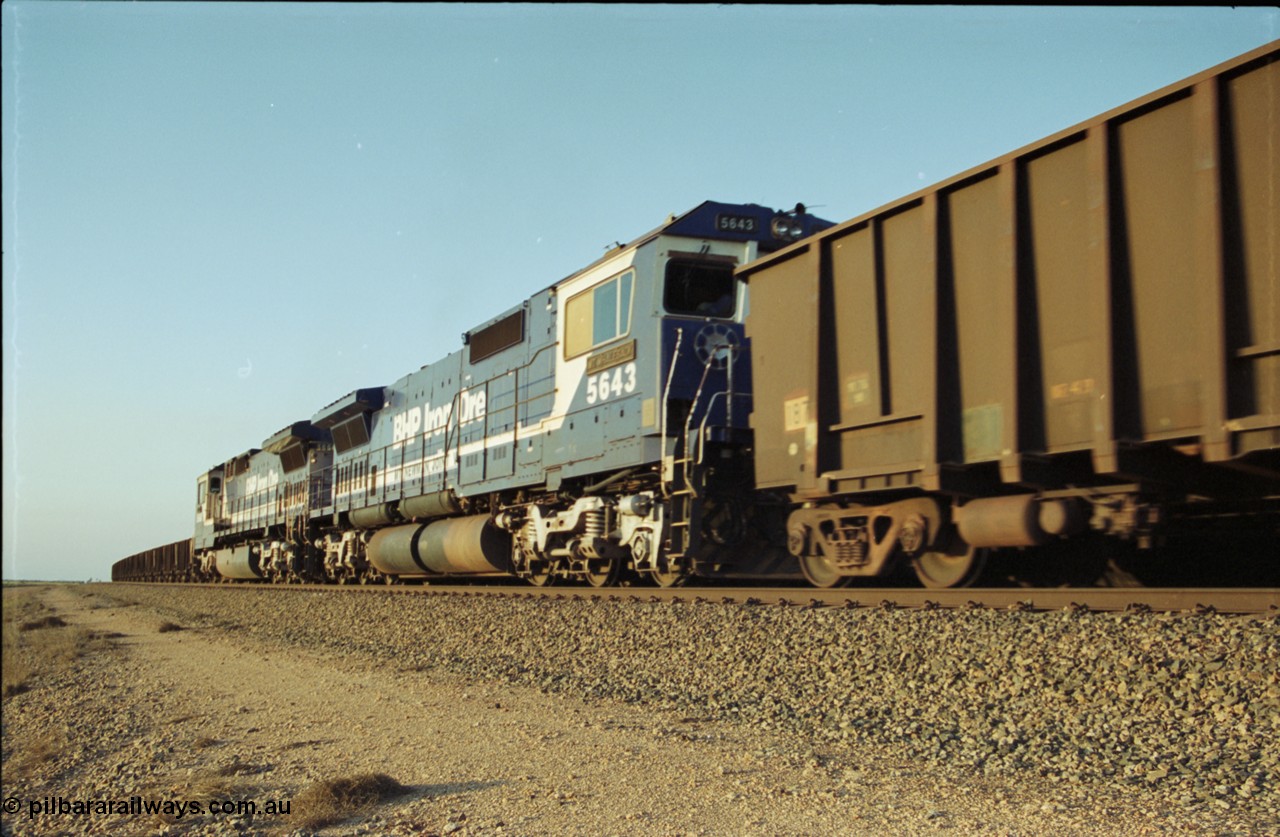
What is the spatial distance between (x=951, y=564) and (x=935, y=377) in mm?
1764

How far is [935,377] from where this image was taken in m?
6.76

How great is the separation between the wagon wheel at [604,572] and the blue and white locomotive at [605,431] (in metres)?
0.03

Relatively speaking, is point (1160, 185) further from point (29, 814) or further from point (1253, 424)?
point (29, 814)

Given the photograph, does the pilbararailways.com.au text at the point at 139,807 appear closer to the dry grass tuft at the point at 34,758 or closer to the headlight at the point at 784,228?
the dry grass tuft at the point at 34,758

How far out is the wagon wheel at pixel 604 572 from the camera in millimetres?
11709

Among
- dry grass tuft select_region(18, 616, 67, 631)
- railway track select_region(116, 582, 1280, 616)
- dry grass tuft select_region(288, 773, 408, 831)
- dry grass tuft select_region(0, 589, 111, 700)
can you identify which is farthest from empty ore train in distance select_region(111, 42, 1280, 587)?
dry grass tuft select_region(18, 616, 67, 631)

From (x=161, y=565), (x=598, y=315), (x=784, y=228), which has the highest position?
(x=784, y=228)

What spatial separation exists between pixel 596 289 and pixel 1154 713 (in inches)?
318

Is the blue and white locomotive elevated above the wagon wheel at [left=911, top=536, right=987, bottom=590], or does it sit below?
above

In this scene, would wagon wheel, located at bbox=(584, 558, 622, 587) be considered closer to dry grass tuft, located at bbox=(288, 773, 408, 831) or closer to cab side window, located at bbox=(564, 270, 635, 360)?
cab side window, located at bbox=(564, 270, 635, 360)

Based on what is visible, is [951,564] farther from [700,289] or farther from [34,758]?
[34,758]

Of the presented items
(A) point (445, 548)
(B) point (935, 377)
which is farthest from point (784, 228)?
(A) point (445, 548)

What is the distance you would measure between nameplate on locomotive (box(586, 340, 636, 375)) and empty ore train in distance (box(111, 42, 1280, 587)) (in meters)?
0.04

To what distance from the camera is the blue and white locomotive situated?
10.0 meters
